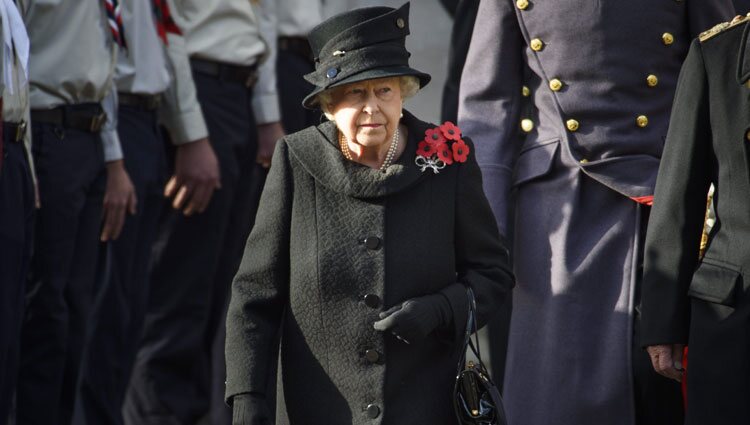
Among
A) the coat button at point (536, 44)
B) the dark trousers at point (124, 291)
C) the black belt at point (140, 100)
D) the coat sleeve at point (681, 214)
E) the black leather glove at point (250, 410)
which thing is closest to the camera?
the coat sleeve at point (681, 214)

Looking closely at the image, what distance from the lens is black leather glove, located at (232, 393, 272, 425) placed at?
479 cm

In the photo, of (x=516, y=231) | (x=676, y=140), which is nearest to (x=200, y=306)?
(x=516, y=231)

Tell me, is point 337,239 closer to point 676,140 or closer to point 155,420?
point 676,140

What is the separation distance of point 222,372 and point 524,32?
3295 mm

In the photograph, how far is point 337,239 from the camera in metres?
4.95

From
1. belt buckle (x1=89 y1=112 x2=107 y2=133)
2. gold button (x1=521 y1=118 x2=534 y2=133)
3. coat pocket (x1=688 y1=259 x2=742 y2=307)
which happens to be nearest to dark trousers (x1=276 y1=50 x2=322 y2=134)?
belt buckle (x1=89 y1=112 x2=107 y2=133)

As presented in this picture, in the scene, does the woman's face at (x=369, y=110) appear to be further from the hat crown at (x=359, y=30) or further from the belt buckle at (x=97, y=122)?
the belt buckle at (x=97, y=122)

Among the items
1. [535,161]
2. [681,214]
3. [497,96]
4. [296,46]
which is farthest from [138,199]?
[681,214]

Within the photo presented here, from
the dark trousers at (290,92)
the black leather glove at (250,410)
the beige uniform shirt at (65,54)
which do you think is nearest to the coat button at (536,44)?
the black leather glove at (250,410)

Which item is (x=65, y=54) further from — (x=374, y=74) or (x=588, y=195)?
(x=588, y=195)

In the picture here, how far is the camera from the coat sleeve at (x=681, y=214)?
184 inches

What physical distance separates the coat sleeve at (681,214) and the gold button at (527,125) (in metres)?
0.93

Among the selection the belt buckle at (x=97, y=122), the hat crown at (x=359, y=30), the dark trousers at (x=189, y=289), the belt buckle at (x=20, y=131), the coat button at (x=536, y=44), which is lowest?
the dark trousers at (x=189, y=289)

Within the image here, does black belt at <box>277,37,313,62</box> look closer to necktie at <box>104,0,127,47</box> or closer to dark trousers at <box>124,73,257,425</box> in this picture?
dark trousers at <box>124,73,257,425</box>
